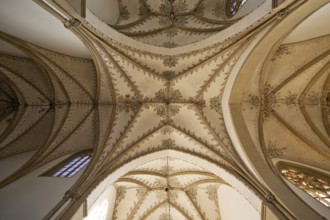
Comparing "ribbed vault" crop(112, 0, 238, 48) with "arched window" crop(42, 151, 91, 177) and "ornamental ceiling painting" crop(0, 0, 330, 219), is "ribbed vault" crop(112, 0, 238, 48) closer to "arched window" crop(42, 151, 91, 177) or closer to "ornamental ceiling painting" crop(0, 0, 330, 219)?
"ornamental ceiling painting" crop(0, 0, 330, 219)

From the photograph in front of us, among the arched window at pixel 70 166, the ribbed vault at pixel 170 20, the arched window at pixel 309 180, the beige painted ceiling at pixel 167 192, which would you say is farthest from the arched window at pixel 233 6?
the arched window at pixel 70 166

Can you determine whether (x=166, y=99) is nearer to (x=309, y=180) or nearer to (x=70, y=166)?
(x=70, y=166)

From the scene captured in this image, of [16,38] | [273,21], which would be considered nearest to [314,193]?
[273,21]

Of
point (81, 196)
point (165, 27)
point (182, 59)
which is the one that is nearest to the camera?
point (81, 196)

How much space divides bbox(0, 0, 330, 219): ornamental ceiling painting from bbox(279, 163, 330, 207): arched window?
0.49 m

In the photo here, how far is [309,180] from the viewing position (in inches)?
278

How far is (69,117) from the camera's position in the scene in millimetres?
9008

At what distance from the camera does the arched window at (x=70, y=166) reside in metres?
7.09

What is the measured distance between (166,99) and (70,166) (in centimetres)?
420

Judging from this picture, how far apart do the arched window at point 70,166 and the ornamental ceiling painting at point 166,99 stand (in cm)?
33

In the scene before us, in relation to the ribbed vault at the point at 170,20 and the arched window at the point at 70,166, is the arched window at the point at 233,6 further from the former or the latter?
the arched window at the point at 70,166

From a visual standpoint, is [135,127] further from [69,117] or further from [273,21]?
[273,21]

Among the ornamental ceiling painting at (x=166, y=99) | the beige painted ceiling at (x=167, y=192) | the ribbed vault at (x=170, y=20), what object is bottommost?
Answer: the beige painted ceiling at (x=167, y=192)

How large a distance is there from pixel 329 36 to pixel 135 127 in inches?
286
